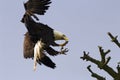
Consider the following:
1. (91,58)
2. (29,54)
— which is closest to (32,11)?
(29,54)

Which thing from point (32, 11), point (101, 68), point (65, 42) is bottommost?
point (101, 68)

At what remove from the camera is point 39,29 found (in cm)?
1045

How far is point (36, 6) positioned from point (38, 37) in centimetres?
98

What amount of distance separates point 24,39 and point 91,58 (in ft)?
14.8

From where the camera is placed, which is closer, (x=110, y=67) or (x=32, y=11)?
(x=110, y=67)

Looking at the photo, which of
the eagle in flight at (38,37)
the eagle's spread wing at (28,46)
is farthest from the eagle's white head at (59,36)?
the eagle's spread wing at (28,46)

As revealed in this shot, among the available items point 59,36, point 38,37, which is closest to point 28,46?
point 38,37

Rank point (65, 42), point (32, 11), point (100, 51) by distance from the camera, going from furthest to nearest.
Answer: point (32, 11), point (65, 42), point (100, 51)

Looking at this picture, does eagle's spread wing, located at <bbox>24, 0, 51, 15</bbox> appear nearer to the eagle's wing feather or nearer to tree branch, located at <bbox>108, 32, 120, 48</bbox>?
the eagle's wing feather

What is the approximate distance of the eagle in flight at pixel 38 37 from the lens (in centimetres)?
1016

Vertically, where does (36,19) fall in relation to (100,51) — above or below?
above

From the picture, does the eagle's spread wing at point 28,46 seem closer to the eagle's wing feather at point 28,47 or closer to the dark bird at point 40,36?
the eagle's wing feather at point 28,47

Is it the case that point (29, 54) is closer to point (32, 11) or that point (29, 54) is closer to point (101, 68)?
point (32, 11)

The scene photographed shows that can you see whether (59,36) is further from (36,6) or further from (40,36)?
(36,6)
